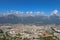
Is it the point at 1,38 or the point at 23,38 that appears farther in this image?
the point at 23,38

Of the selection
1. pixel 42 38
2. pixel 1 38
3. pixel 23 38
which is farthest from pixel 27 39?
pixel 1 38

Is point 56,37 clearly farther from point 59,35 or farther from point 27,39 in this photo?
point 27,39

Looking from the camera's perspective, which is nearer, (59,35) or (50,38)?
(50,38)

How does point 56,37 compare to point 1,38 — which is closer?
point 1,38

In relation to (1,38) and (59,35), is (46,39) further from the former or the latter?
(1,38)

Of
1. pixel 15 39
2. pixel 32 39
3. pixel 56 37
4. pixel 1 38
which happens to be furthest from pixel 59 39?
pixel 1 38

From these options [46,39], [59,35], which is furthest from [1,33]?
[59,35]

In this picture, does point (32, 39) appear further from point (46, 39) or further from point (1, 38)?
point (1, 38)
